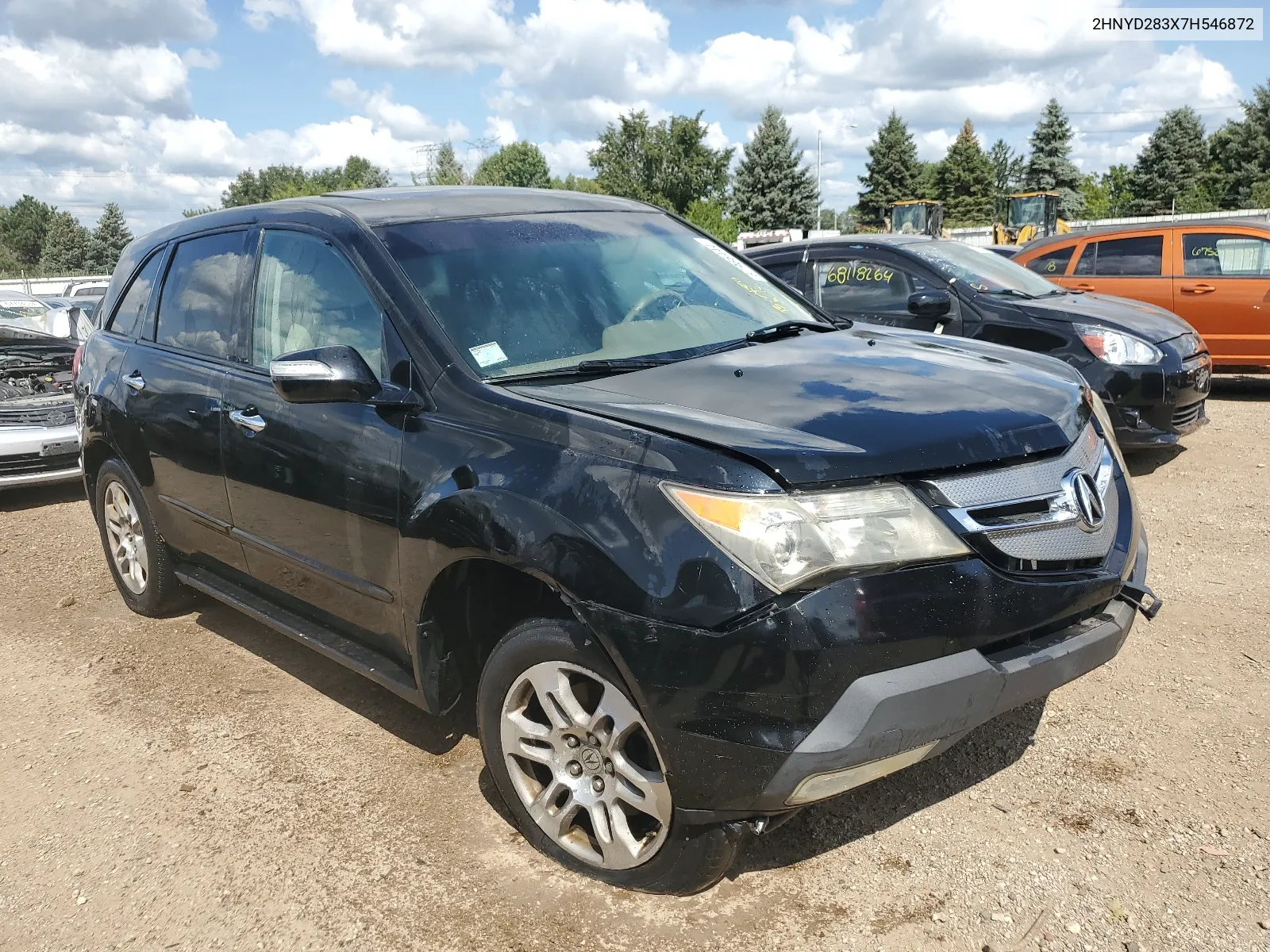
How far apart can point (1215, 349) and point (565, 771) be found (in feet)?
30.2

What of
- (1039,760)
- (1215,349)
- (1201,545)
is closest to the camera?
(1039,760)

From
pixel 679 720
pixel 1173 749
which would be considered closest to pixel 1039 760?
pixel 1173 749

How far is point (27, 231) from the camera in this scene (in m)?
95.1

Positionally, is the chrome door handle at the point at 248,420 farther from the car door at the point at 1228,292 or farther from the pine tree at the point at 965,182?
the pine tree at the point at 965,182

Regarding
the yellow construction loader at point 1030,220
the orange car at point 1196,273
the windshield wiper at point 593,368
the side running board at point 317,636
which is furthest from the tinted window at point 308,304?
the yellow construction loader at point 1030,220

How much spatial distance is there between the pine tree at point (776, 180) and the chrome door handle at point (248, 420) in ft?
226

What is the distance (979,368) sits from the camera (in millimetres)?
3084

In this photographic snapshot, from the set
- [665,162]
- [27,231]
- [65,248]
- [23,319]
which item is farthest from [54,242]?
[23,319]

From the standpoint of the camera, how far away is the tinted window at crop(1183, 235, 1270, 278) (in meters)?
9.62

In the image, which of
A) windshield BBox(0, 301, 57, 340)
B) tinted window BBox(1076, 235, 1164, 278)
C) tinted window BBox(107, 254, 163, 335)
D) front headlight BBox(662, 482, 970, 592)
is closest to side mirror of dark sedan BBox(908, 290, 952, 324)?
tinted window BBox(1076, 235, 1164, 278)

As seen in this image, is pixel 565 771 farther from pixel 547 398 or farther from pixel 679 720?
pixel 547 398

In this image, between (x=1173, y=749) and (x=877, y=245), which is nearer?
(x=1173, y=749)

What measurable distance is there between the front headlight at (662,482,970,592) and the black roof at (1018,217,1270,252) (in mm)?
9164

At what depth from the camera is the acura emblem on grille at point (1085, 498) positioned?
2641mm
